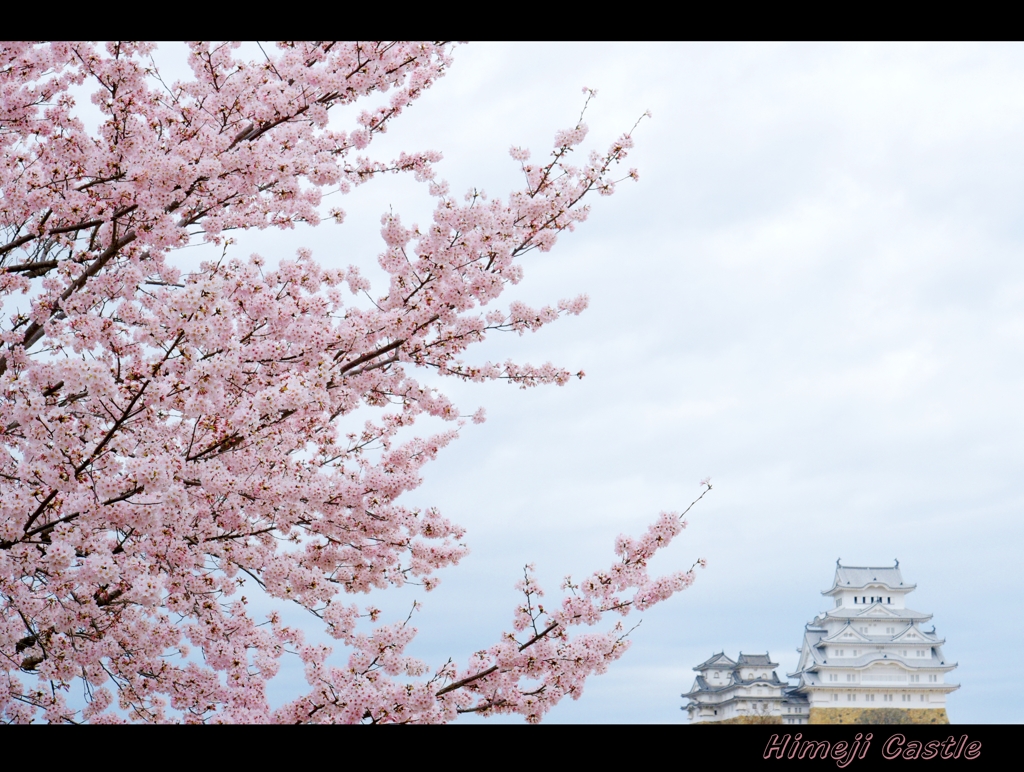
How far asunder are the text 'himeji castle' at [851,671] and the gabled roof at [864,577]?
0.15 feet

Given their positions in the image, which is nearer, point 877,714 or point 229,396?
point 229,396

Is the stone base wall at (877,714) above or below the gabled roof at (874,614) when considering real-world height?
below

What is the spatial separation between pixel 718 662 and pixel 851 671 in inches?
252

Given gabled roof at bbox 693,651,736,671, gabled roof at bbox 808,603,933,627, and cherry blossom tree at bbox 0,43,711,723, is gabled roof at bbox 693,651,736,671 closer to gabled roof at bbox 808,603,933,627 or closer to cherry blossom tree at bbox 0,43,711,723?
gabled roof at bbox 808,603,933,627

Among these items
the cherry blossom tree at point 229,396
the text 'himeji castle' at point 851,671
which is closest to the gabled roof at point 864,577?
the text 'himeji castle' at point 851,671

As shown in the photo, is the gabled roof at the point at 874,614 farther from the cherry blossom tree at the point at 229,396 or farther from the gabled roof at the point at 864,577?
the cherry blossom tree at the point at 229,396

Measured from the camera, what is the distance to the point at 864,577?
37.0 metres

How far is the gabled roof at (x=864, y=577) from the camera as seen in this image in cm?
3678

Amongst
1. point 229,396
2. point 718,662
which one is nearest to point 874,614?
point 718,662

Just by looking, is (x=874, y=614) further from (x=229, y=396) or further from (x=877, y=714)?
(x=229, y=396)

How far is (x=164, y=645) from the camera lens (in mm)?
4684
